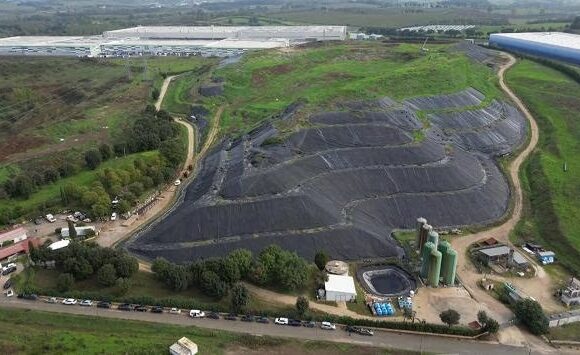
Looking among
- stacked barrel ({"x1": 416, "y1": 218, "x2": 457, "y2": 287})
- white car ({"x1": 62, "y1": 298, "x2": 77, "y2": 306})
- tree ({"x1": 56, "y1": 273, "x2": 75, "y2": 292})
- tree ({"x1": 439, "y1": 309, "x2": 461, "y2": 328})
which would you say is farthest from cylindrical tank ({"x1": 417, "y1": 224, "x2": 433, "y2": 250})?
tree ({"x1": 56, "y1": 273, "x2": 75, "y2": 292})

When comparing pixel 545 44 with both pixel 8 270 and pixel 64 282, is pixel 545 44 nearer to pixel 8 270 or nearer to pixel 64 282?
pixel 64 282

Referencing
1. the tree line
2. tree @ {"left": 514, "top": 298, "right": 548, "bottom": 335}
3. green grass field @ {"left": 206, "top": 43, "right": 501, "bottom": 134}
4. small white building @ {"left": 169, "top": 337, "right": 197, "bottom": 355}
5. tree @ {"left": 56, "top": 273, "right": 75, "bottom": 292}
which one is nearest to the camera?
small white building @ {"left": 169, "top": 337, "right": 197, "bottom": 355}

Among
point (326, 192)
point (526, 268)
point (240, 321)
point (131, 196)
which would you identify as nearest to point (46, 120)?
point (131, 196)

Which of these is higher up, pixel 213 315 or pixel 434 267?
pixel 434 267

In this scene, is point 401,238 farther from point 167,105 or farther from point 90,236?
point 167,105

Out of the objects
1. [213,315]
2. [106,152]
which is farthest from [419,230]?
[106,152]

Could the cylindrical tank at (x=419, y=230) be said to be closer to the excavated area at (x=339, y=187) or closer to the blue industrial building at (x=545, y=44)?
the excavated area at (x=339, y=187)

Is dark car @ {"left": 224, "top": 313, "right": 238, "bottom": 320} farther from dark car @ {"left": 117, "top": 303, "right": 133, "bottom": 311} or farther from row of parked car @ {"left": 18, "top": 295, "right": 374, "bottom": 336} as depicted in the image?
dark car @ {"left": 117, "top": 303, "right": 133, "bottom": 311}
